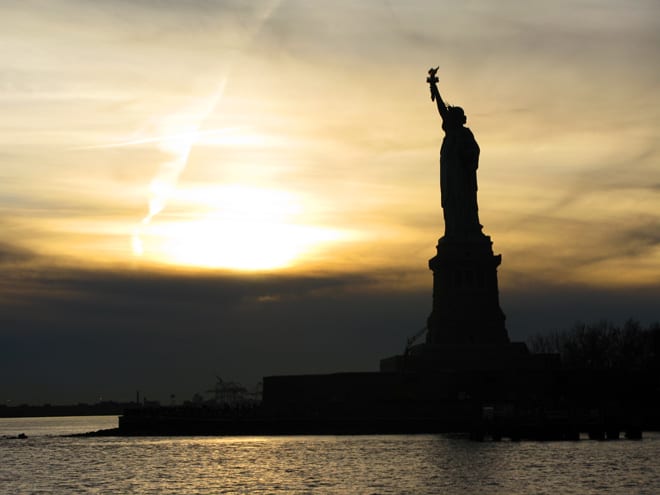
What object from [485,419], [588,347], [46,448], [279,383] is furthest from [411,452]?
[588,347]

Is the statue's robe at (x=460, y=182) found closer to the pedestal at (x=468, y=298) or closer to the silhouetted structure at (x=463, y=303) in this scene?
the silhouetted structure at (x=463, y=303)

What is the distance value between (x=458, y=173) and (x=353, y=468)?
32.3m

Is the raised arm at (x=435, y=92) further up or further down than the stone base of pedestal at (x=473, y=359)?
further up

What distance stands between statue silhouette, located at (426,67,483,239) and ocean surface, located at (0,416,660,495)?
→ 1510 cm

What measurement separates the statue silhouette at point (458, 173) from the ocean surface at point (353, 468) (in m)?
15.1

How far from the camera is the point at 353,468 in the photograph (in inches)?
2375

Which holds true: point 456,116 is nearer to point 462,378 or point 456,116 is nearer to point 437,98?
point 437,98

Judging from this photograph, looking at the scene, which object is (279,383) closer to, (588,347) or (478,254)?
(478,254)

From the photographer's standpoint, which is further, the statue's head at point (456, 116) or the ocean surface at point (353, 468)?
the statue's head at point (456, 116)

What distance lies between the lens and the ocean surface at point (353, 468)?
52.7 metres

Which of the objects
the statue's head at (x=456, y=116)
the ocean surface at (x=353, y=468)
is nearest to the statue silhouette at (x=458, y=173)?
the statue's head at (x=456, y=116)

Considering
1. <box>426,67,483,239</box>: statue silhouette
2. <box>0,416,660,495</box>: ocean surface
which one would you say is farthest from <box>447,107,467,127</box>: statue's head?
<box>0,416,660,495</box>: ocean surface

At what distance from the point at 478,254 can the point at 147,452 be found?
25.5m

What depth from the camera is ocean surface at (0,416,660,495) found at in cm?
5266
